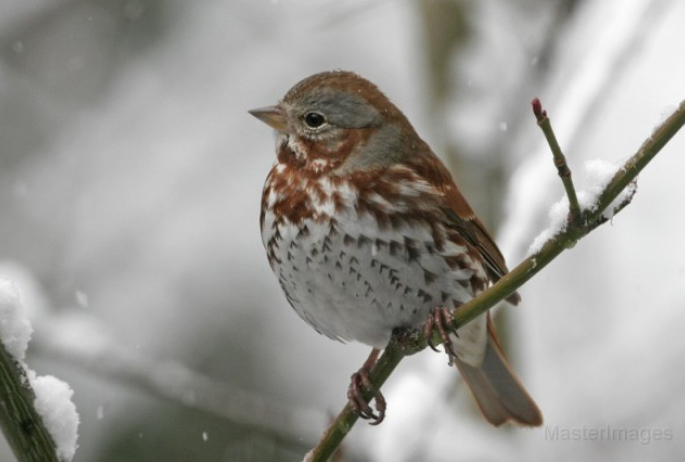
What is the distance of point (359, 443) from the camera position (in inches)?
200

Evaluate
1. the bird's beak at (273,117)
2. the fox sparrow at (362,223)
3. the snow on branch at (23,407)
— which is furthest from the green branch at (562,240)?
the bird's beak at (273,117)

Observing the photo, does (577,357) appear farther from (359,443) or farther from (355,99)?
(355,99)

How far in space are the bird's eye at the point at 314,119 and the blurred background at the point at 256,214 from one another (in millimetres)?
1105

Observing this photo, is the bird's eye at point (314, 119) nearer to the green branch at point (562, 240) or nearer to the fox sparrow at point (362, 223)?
the fox sparrow at point (362, 223)

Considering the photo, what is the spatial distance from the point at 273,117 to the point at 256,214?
5.76 meters

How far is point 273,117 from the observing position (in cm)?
445

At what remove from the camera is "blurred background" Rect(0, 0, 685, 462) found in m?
5.48

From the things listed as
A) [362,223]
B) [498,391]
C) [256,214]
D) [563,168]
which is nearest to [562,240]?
[563,168]

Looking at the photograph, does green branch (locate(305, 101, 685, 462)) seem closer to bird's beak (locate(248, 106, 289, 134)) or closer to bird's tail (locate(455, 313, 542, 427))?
bird's beak (locate(248, 106, 289, 134))

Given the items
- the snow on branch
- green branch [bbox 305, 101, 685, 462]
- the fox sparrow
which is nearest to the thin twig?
green branch [bbox 305, 101, 685, 462]

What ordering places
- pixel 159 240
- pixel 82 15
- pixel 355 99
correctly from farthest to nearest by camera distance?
pixel 159 240 < pixel 82 15 < pixel 355 99

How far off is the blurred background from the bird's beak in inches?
47.8

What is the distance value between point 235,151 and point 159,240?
121 cm

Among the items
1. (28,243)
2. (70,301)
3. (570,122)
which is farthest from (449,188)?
(28,243)
